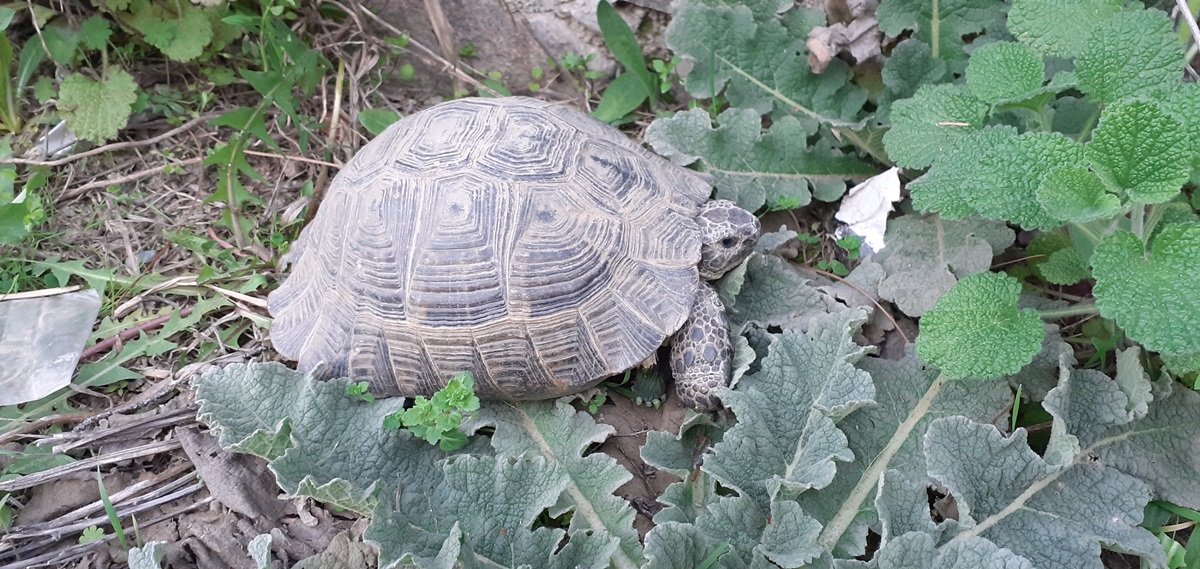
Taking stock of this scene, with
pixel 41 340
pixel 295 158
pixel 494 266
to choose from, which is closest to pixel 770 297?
pixel 494 266

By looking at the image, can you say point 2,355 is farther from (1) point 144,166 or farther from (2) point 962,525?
(2) point 962,525

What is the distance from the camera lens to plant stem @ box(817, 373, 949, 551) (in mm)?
2436

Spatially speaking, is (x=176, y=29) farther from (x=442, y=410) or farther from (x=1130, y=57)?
(x=1130, y=57)

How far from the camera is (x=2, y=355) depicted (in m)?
3.10

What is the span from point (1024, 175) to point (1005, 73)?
0.46 m

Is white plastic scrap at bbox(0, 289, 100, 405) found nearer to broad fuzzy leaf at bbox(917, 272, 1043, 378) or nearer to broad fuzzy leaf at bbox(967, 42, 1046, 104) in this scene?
broad fuzzy leaf at bbox(917, 272, 1043, 378)

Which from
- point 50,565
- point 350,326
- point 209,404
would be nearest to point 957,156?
point 350,326

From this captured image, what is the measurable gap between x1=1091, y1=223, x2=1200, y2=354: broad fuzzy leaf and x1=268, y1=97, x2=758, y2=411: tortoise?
117cm

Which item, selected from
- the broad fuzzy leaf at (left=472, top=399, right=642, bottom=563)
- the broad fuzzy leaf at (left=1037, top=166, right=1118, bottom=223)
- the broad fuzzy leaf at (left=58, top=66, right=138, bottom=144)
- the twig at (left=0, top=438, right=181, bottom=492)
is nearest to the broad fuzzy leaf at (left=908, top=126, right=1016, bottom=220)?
the broad fuzzy leaf at (left=1037, top=166, right=1118, bottom=223)

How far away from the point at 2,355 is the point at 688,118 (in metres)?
2.95

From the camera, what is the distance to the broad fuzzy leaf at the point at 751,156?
332cm

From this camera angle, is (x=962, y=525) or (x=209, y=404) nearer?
(x=962, y=525)

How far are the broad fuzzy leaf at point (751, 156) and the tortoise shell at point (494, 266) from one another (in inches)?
17.1

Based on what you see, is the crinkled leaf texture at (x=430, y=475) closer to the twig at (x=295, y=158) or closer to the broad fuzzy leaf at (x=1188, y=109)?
the twig at (x=295, y=158)
